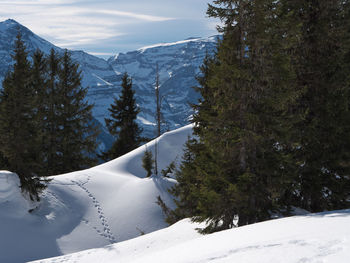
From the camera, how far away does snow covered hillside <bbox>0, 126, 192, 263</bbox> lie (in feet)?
44.5

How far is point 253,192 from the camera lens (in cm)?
873

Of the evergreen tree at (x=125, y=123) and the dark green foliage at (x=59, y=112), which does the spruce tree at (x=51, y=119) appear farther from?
the evergreen tree at (x=125, y=123)

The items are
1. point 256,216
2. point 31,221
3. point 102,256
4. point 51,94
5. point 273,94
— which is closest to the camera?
point 273,94

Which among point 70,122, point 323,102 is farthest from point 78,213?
point 70,122

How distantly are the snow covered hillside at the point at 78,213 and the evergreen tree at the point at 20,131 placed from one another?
2.57ft

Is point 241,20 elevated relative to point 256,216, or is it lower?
elevated

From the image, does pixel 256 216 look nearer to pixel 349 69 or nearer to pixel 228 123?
pixel 228 123

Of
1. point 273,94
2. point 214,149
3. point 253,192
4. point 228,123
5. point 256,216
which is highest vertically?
point 273,94

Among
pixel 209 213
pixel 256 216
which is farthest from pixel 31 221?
pixel 256 216

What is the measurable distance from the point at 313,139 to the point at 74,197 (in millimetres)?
14155

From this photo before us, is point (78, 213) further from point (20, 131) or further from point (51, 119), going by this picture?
point (51, 119)

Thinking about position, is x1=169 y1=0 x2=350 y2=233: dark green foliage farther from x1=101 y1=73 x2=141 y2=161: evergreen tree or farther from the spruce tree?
x1=101 y1=73 x2=141 y2=161: evergreen tree

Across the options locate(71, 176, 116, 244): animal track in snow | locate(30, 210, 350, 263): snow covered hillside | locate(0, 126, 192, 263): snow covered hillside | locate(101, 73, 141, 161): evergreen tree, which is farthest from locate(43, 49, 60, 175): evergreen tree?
locate(30, 210, 350, 263): snow covered hillside

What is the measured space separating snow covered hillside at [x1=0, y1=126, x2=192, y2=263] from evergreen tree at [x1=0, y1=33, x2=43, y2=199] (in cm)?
78
